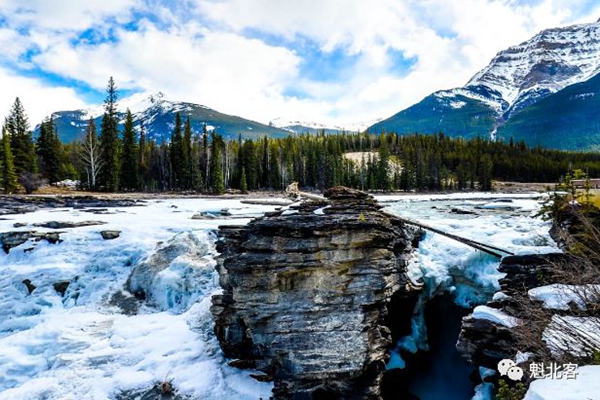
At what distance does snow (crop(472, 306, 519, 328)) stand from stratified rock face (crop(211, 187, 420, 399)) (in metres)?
2.94

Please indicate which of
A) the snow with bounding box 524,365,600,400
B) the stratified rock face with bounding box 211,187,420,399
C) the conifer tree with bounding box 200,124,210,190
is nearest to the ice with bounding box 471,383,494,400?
the stratified rock face with bounding box 211,187,420,399

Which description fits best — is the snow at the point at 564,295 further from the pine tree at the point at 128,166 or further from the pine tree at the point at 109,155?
the pine tree at the point at 128,166

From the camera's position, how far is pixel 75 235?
2139cm

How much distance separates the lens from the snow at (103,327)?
12.4 m

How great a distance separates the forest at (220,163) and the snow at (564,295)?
51313 millimetres

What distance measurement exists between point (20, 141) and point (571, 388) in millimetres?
67210

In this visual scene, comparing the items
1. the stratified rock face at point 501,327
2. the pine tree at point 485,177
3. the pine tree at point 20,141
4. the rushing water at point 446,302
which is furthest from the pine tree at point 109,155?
the pine tree at point 485,177

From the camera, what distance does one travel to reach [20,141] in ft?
178

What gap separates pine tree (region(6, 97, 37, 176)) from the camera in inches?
2025

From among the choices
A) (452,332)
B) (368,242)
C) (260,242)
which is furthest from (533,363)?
(452,332)

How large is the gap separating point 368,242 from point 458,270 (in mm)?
8805

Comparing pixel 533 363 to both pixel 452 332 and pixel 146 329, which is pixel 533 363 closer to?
pixel 452 332

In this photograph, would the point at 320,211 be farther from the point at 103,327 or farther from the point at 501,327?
the point at 103,327

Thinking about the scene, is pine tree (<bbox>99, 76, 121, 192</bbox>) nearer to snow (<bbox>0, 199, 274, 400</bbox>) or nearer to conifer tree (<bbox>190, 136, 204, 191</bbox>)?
conifer tree (<bbox>190, 136, 204, 191</bbox>)
